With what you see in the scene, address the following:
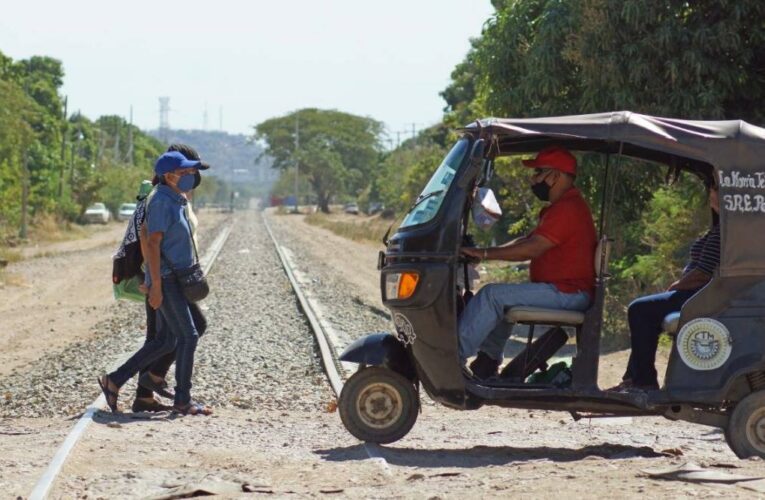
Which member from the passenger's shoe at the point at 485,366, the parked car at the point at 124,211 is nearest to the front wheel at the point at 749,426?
the passenger's shoe at the point at 485,366

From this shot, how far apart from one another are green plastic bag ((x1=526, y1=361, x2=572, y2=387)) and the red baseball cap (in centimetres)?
123

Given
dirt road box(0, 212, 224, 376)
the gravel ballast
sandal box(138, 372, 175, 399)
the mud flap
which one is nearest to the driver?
the mud flap

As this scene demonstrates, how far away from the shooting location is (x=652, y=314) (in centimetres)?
855

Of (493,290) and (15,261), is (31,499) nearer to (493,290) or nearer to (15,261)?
(493,290)

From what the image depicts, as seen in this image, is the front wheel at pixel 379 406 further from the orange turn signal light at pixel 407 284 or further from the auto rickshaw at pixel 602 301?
the orange turn signal light at pixel 407 284

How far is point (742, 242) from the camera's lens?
27.2 feet

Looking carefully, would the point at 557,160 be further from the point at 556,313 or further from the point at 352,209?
the point at 352,209

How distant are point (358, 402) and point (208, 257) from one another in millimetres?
30107

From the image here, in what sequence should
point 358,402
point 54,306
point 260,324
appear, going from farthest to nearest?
point 54,306 < point 260,324 < point 358,402

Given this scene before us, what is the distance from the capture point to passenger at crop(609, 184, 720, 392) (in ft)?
28.1

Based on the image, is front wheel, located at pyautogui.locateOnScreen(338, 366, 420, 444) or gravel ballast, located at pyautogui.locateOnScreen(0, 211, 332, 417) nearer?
front wheel, located at pyautogui.locateOnScreen(338, 366, 420, 444)

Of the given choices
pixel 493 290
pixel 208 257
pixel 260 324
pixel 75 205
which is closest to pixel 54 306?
pixel 260 324

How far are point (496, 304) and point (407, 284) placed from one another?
0.56 m

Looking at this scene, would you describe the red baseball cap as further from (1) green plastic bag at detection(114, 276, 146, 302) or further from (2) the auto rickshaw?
(1) green plastic bag at detection(114, 276, 146, 302)
